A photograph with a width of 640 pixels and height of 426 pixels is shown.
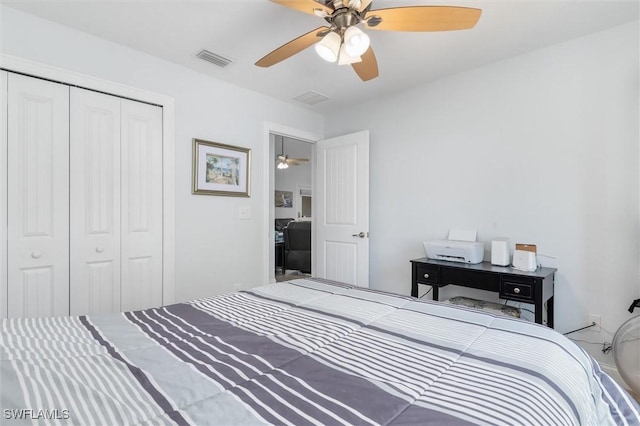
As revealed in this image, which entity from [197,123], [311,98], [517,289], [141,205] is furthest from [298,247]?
[517,289]

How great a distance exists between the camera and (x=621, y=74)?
2.15 m

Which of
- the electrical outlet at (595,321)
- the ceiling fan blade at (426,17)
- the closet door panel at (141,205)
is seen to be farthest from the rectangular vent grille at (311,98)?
the electrical outlet at (595,321)

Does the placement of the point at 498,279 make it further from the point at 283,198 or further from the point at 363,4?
the point at 283,198

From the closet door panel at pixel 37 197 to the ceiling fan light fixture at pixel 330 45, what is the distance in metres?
1.83

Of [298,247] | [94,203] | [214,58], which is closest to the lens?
[94,203]

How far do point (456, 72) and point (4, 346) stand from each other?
11.0 feet

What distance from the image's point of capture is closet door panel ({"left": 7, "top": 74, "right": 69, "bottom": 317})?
1971 millimetres

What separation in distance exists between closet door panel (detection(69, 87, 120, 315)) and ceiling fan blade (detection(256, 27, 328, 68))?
1.30 metres

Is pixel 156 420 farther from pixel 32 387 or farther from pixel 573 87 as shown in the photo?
pixel 573 87

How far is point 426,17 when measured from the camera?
1.57m

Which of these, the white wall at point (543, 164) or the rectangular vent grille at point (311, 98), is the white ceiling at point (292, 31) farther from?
the rectangular vent grille at point (311, 98)

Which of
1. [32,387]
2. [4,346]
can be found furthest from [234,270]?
[32,387]

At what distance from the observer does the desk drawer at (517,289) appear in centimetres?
213

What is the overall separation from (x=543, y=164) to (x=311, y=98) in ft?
7.46
